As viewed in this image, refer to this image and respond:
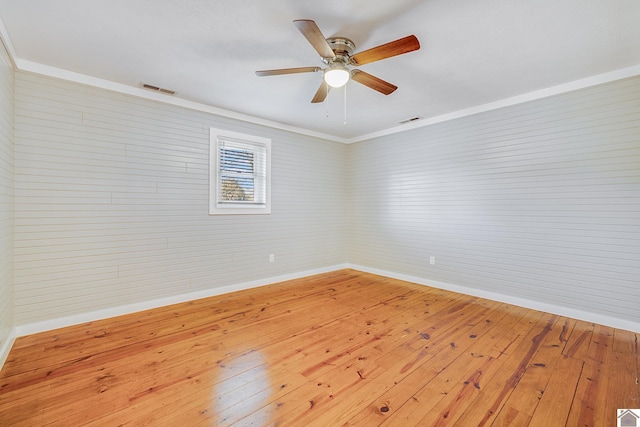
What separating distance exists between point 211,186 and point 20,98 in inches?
79.3

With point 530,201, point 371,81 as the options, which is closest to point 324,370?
point 371,81

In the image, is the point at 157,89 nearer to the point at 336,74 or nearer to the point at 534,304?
the point at 336,74

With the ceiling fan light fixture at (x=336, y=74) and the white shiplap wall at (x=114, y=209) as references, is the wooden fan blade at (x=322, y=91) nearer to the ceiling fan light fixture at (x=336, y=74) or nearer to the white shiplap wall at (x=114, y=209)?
the ceiling fan light fixture at (x=336, y=74)

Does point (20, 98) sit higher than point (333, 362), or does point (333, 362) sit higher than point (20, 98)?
point (20, 98)

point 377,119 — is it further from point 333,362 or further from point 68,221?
point 68,221

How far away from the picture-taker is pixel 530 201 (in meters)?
3.51

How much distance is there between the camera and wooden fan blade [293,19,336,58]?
1.75 meters

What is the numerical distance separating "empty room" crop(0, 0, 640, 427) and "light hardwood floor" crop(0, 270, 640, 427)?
0.07 ft

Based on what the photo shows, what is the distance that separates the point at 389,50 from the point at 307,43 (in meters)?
0.81

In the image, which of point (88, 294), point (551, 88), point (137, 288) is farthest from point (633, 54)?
point (88, 294)

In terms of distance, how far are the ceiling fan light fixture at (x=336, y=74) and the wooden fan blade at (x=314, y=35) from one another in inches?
6.5

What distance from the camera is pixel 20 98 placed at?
269 cm

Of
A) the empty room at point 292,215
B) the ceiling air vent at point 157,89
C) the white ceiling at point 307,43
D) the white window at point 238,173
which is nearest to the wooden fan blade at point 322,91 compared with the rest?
the empty room at point 292,215

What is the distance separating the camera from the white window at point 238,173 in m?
3.99
